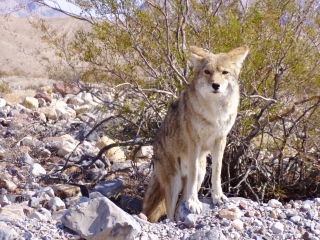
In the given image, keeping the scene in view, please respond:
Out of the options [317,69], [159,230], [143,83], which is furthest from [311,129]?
[159,230]

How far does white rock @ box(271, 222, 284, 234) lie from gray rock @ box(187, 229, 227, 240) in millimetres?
735

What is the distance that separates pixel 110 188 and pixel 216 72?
340cm

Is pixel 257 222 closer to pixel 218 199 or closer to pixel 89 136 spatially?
pixel 218 199

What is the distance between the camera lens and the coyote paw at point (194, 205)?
6074 millimetres

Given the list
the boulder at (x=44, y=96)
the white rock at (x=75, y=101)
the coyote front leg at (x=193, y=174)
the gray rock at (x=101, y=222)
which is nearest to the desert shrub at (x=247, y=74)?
the coyote front leg at (x=193, y=174)

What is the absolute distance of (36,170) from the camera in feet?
30.7

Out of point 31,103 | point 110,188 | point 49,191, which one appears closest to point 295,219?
point 110,188

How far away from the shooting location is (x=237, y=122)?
26.7 ft

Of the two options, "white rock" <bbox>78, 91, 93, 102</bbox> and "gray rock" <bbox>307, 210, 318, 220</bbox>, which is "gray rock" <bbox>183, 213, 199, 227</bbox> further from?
"white rock" <bbox>78, 91, 93, 102</bbox>

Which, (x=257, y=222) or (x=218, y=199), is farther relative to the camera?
(x=218, y=199)

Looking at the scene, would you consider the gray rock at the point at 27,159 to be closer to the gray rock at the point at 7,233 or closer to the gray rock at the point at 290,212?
the gray rock at the point at 7,233

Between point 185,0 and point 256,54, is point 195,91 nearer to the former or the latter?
point 256,54

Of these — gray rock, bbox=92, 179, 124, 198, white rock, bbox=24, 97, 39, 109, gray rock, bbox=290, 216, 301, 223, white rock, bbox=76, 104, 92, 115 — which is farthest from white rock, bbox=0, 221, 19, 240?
white rock, bbox=24, 97, 39, 109

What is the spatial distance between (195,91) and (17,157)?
5166 mm
